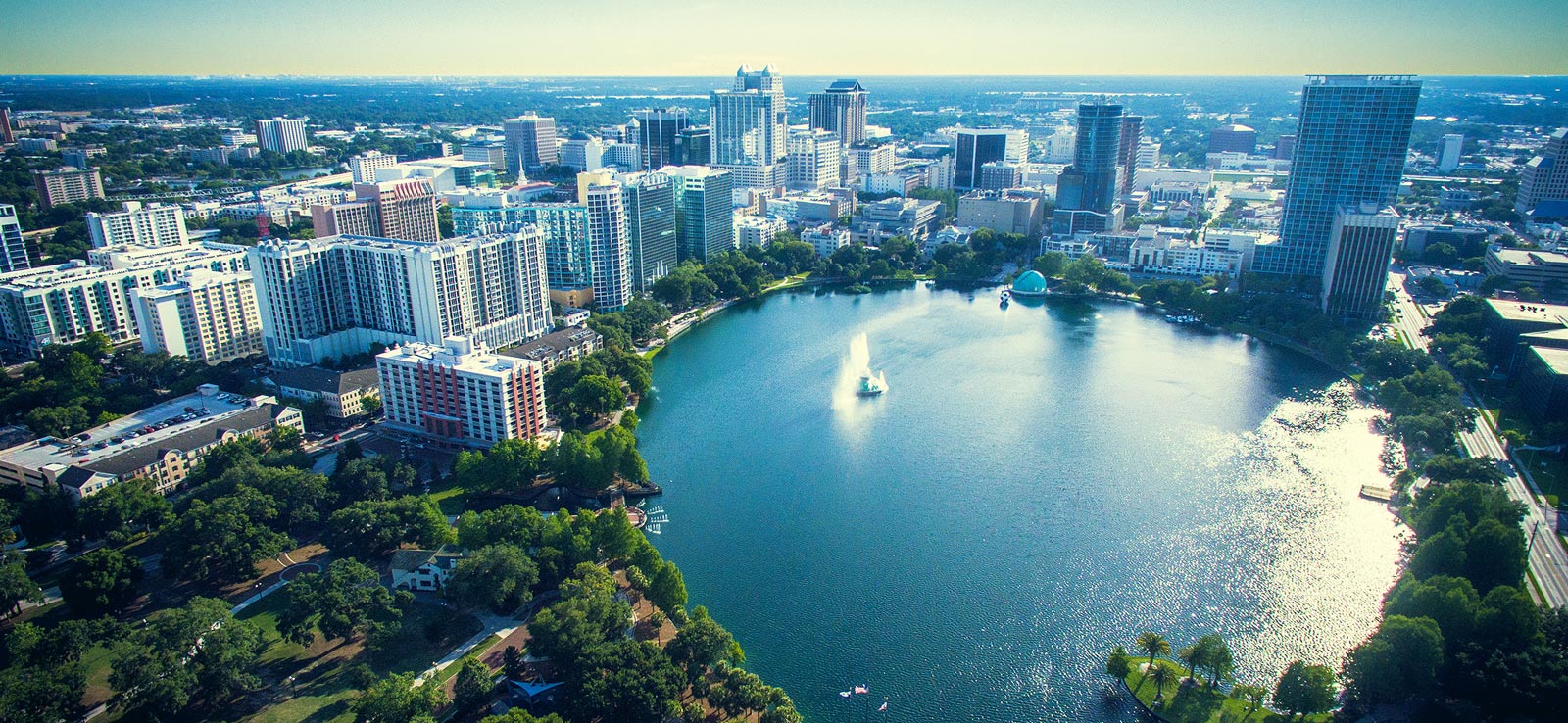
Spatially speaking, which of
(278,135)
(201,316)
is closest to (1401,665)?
(201,316)

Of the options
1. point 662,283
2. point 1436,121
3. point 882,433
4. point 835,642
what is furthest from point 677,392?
point 1436,121

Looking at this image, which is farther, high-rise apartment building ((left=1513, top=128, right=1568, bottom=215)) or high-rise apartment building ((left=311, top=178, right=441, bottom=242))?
high-rise apartment building ((left=1513, top=128, right=1568, bottom=215))

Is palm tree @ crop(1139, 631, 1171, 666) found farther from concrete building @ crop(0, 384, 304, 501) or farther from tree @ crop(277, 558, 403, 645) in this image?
concrete building @ crop(0, 384, 304, 501)

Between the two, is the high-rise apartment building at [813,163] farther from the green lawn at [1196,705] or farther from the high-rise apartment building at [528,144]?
the green lawn at [1196,705]

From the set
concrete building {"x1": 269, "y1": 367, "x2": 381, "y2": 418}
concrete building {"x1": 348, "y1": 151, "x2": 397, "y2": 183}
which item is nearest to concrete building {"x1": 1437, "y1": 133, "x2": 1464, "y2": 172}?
concrete building {"x1": 269, "y1": 367, "x2": 381, "y2": 418}

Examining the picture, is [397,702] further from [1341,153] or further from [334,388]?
[1341,153]

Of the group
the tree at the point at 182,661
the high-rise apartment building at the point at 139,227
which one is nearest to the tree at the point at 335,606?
the tree at the point at 182,661
